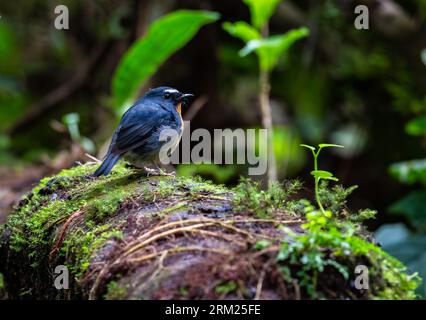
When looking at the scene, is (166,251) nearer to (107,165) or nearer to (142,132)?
(107,165)

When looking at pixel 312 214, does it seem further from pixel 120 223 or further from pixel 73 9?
pixel 73 9

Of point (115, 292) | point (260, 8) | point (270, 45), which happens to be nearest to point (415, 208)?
point (270, 45)

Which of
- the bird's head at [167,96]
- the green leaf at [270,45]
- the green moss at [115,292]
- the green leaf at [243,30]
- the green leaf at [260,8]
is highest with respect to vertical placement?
the green leaf at [260,8]

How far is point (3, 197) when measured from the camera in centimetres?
586

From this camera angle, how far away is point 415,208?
5.61 m

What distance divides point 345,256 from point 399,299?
0.93ft

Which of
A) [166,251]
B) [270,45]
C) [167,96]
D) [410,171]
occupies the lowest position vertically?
[166,251]

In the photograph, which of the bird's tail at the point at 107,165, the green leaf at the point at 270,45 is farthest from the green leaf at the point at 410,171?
the bird's tail at the point at 107,165

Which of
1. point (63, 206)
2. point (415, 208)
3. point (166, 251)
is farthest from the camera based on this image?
point (415, 208)

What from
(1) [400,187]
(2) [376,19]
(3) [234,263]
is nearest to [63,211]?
(3) [234,263]

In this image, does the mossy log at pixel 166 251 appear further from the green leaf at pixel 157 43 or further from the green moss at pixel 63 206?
the green leaf at pixel 157 43

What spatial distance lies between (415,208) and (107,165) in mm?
3345

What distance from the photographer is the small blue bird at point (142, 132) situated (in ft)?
13.2

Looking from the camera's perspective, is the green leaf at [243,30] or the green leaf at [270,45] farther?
the green leaf at [243,30]
